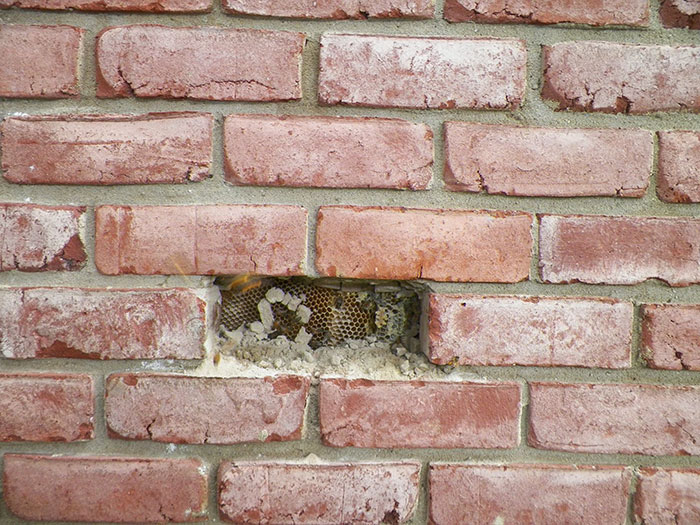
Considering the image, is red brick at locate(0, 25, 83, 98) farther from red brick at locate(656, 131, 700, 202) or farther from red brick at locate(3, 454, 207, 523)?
red brick at locate(656, 131, 700, 202)

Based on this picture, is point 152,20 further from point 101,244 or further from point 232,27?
point 101,244

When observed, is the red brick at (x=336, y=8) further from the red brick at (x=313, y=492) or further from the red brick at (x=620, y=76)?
the red brick at (x=313, y=492)

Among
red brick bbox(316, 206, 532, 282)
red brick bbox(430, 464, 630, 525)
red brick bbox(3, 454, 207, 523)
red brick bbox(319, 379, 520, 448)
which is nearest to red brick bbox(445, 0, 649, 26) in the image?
red brick bbox(316, 206, 532, 282)

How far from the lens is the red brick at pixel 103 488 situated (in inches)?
25.5

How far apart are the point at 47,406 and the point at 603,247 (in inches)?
30.9

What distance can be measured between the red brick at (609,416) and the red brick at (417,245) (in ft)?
0.59

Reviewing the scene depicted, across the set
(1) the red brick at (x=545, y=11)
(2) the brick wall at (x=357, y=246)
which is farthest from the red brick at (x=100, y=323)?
(1) the red brick at (x=545, y=11)

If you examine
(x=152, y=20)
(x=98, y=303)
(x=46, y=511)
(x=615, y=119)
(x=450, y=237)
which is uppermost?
(x=152, y=20)

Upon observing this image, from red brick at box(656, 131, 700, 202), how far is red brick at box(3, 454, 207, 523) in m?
0.75

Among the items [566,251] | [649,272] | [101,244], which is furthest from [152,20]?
[649,272]

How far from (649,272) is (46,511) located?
885mm

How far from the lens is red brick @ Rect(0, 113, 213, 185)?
0.64m

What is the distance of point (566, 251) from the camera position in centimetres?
66

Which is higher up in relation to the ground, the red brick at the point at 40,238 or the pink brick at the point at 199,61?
the pink brick at the point at 199,61
